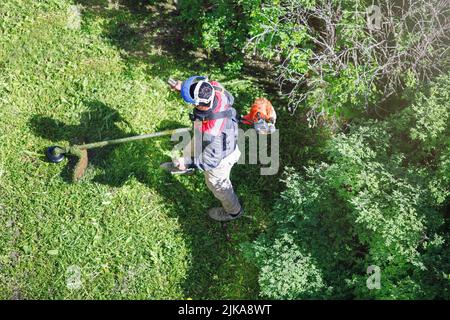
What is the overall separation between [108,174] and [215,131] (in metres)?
2.07

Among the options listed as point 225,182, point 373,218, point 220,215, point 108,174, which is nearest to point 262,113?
point 225,182

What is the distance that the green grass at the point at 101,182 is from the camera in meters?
5.87

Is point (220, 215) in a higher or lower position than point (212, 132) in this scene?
lower

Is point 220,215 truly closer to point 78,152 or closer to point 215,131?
point 215,131

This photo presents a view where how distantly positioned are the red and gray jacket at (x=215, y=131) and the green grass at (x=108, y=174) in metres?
1.26

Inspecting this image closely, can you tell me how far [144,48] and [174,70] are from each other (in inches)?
26.2

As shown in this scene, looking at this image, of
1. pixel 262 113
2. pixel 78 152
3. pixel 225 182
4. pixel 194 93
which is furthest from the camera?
pixel 78 152

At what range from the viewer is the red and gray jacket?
5.08 metres

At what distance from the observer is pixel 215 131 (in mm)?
5117

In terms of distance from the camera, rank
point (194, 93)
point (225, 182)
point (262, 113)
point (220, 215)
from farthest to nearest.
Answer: point (220, 215), point (225, 182), point (262, 113), point (194, 93)

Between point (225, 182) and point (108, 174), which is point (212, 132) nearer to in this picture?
point (225, 182)

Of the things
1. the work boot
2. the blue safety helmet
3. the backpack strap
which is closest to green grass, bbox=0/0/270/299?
the work boot

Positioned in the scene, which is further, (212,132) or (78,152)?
(78,152)

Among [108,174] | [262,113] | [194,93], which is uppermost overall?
[262,113]
